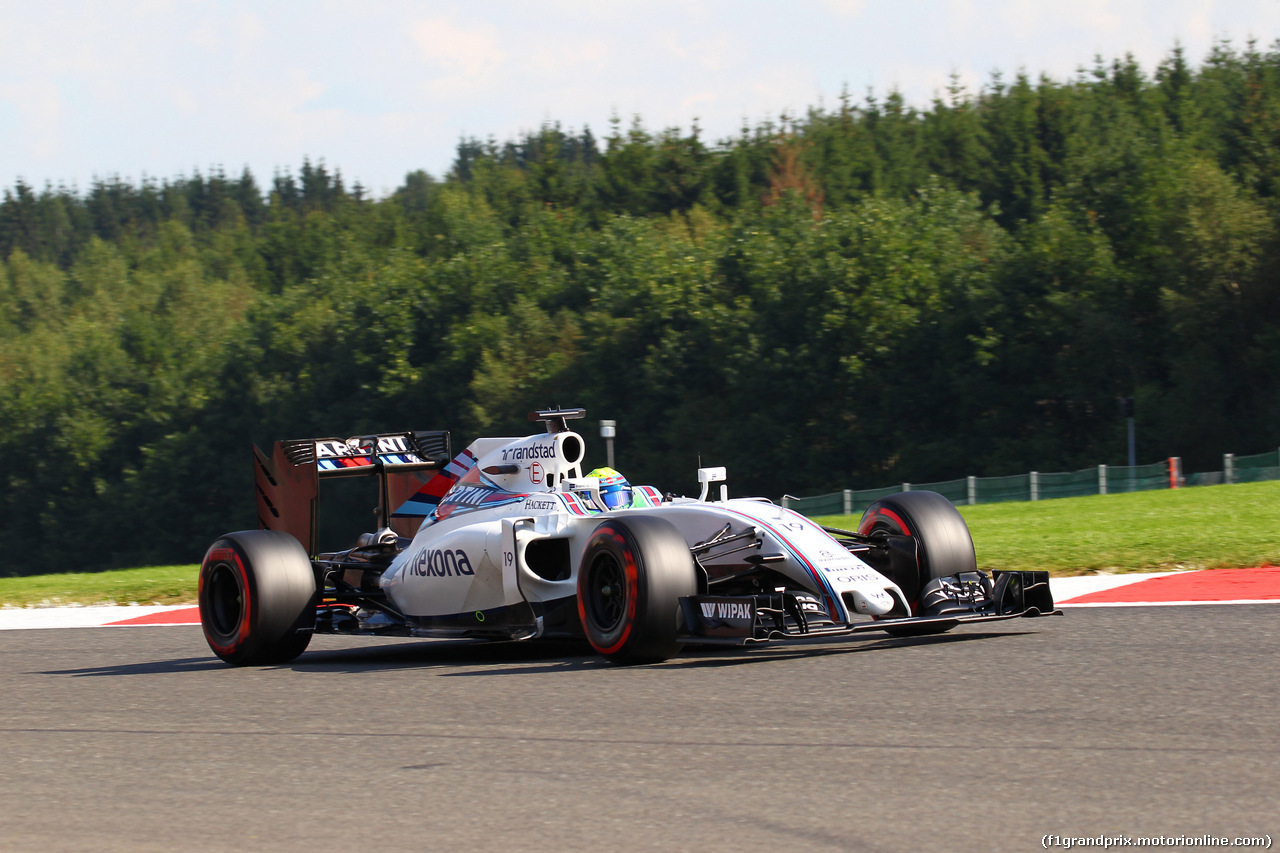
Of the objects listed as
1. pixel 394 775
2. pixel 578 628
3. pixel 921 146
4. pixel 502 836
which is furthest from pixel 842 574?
pixel 921 146

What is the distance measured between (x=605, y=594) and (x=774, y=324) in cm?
4684

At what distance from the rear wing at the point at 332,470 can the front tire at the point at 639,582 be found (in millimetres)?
3070

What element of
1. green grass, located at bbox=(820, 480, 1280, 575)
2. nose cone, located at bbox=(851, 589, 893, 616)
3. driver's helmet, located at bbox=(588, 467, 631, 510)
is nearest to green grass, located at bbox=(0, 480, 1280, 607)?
green grass, located at bbox=(820, 480, 1280, 575)

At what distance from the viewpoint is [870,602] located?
8797 mm

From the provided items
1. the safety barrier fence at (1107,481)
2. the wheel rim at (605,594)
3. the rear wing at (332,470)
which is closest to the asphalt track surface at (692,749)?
the wheel rim at (605,594)

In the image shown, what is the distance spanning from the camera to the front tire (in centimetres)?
852

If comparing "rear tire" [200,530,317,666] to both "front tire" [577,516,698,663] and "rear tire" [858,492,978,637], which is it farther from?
"rear tire" [858,492,978,637]

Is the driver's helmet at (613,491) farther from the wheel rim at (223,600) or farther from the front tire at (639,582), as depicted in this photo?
the wheel rim at (223,600)

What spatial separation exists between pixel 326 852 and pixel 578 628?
486 centimetres

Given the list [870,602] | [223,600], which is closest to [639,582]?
[870,602]

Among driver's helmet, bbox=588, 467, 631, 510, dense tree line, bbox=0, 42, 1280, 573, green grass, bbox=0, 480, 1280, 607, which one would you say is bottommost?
green grass, bbox=0, 480, 1280, 607

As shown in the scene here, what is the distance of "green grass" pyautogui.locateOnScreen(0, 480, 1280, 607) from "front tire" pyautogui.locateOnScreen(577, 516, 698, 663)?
656 cm

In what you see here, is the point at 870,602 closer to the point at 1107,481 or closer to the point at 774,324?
the point at 1107,481

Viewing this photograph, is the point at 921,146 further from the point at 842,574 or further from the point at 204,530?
the point at 842,574
